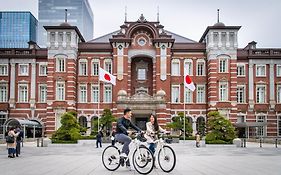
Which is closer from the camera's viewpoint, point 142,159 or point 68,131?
point 142,159

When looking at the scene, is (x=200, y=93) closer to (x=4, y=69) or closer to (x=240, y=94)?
(x=240, y=94)

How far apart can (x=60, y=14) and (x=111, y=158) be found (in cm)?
13316

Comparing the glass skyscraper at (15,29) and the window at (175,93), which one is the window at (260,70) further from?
the glass skyscraper at (15,29)

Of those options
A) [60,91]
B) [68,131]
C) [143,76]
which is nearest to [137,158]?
[68,131]

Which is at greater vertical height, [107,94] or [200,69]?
[200,69]

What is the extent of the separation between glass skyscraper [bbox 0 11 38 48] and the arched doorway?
212 ft

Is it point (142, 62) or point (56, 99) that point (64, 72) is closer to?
point (56, 99)

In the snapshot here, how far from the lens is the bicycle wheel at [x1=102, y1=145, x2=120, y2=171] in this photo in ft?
39.0

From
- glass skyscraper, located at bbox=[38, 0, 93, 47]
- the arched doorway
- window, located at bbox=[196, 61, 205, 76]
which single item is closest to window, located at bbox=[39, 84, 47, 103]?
the arched doorway

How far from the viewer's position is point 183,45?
48.2 metres

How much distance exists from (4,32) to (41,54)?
63.7m

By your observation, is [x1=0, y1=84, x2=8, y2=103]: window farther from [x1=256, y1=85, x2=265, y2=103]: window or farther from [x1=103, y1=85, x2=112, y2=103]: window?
[x1=256, y1=85, x2=265, y2=103]: window

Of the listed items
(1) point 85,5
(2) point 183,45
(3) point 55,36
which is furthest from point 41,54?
(1) point 85,5

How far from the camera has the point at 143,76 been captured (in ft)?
161
